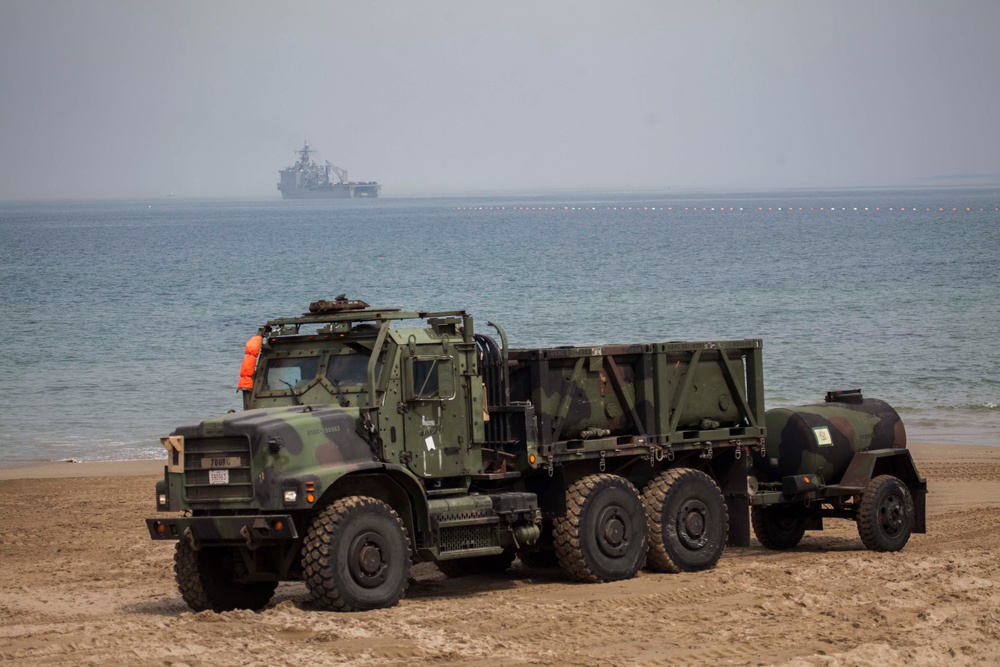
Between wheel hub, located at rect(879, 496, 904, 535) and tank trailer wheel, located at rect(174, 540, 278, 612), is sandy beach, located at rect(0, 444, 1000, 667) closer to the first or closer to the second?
tank trailer wheel, located at rect(174, 540, 278, 612)

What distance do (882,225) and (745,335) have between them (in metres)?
97.8

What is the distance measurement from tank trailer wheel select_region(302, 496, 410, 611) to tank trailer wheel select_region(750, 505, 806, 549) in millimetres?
5288

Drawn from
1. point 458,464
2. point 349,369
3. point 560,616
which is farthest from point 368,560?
point 349,369

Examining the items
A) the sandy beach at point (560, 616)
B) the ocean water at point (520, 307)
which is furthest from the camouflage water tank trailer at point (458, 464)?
the ocean water at point (520, 307)

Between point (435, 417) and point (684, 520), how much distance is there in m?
2.92

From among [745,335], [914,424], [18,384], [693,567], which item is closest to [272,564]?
[693,567]

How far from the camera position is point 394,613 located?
476 inches

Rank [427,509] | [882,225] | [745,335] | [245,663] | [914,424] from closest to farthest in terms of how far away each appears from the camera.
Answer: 1. [245,663]
2. [427,509]
3. [914,424]
4. [745,335]
5. [882,225]

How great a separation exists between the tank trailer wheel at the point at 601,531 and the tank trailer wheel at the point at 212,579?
2785 mm

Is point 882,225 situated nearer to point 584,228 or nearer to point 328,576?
point 584,228

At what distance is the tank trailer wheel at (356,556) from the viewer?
39.1 ft

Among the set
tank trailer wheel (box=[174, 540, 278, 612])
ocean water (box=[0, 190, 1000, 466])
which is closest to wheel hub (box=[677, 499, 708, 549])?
tank trailer wheel (box=[174, 540, 278, 612])

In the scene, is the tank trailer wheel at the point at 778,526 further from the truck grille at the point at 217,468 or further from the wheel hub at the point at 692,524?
the truck grille at the point at 217,468

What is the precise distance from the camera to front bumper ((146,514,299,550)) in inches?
462
